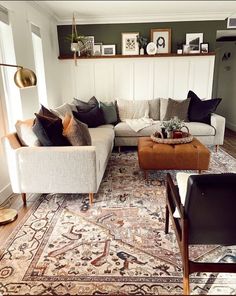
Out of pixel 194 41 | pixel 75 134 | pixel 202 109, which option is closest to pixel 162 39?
pixel 194 41

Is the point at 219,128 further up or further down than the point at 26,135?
further down

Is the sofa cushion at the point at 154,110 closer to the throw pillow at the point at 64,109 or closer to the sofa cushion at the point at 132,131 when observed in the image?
the sofa cushion at the point at 132,131

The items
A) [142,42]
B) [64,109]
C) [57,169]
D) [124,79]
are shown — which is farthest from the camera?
[124,79]

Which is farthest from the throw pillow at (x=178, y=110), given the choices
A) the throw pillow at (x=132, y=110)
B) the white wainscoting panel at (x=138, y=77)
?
the white wainscoting panel at (x=138, y=77)

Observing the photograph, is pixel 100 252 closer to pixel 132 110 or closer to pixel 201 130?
pixel 201 130

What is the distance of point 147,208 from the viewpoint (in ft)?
8.48

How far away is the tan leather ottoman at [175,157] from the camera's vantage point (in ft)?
10.3

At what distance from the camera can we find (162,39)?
5.05m

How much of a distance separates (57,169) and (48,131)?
0.40 m

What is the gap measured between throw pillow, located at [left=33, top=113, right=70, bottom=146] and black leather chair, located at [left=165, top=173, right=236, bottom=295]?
1.51m

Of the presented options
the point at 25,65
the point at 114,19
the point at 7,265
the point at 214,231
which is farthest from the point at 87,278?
the point at 114,19

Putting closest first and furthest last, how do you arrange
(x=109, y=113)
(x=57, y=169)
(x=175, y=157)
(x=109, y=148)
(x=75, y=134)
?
(x=57, y=169)
(x=75, y=134)
(x=175, y=157)
(x=109, y=148)
(x=109, y=113)

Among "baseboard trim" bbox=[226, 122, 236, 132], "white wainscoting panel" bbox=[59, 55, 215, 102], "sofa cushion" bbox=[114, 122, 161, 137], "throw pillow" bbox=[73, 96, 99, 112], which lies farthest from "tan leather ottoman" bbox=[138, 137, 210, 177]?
"baseboard trim" bbox=[226, 122, 236, 132]

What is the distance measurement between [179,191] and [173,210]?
241 millimetres
